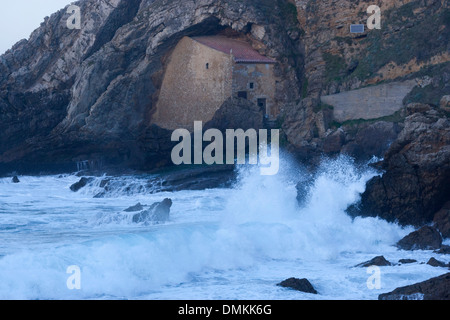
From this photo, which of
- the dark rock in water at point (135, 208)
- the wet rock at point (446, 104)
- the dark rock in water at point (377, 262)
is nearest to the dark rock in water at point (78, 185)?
the dark rock in water at point (135, 208)

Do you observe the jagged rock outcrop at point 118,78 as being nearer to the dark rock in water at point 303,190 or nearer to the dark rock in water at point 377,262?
the dark rock in water at point 303,190

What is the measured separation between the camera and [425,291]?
14.0 m

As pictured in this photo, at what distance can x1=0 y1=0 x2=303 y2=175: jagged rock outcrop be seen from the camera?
35.4 m

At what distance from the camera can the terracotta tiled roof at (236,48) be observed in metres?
34.9

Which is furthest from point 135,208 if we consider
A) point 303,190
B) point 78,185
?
point 78,185

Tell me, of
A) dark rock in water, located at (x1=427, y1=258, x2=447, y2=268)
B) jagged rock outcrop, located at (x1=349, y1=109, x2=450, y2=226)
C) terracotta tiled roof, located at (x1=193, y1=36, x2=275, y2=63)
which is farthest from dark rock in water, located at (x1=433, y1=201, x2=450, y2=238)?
terracotta tiled roof, located at (x1=193, y1=36, x2=275, y2=63)

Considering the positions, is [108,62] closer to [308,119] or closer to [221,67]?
[221,67]

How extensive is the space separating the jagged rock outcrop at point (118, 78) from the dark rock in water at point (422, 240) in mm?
17166

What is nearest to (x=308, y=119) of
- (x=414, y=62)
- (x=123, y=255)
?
(x=414, y=62)

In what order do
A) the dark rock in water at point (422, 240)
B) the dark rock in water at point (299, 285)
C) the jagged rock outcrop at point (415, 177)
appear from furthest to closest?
the jagged rock outcrop at point (415, 177) → the dark rock in water at point (422, 240) → the dark rock in water at point (299, 285)

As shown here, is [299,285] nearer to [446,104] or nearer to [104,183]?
[446,104]
